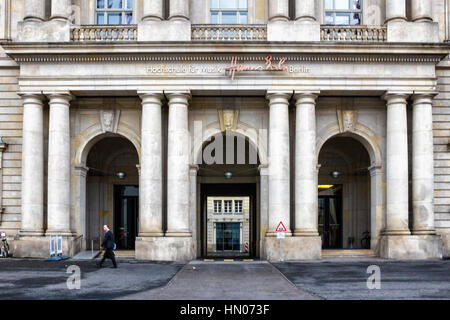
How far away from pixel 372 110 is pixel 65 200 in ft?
50.4

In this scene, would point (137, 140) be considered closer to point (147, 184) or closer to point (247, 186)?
point (147, 184)

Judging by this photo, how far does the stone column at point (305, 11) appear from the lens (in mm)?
32344

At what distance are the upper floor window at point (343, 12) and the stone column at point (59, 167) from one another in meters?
13.5

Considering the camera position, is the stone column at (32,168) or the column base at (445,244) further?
the column base at (445,244)

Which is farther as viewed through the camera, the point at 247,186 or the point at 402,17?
the point at 247,186

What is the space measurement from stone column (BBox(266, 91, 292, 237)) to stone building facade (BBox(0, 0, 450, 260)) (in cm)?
6

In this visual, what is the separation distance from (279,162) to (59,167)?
1015 centimetres

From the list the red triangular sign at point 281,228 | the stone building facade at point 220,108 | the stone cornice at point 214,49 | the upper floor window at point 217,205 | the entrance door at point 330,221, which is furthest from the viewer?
the upper floor window at point 217,205

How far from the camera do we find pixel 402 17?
32406 millimetres

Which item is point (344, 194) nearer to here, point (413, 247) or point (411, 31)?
point (413, 247)

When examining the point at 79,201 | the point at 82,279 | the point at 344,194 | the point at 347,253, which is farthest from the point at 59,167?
the point at 344,194

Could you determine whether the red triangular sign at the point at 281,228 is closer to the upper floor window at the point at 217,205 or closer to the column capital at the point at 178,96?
the column capital at the point at 178,96

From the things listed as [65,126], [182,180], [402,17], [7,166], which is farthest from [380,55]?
[7,166]

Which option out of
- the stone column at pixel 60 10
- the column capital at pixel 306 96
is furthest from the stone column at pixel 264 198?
the stone column at pixel 60 10
